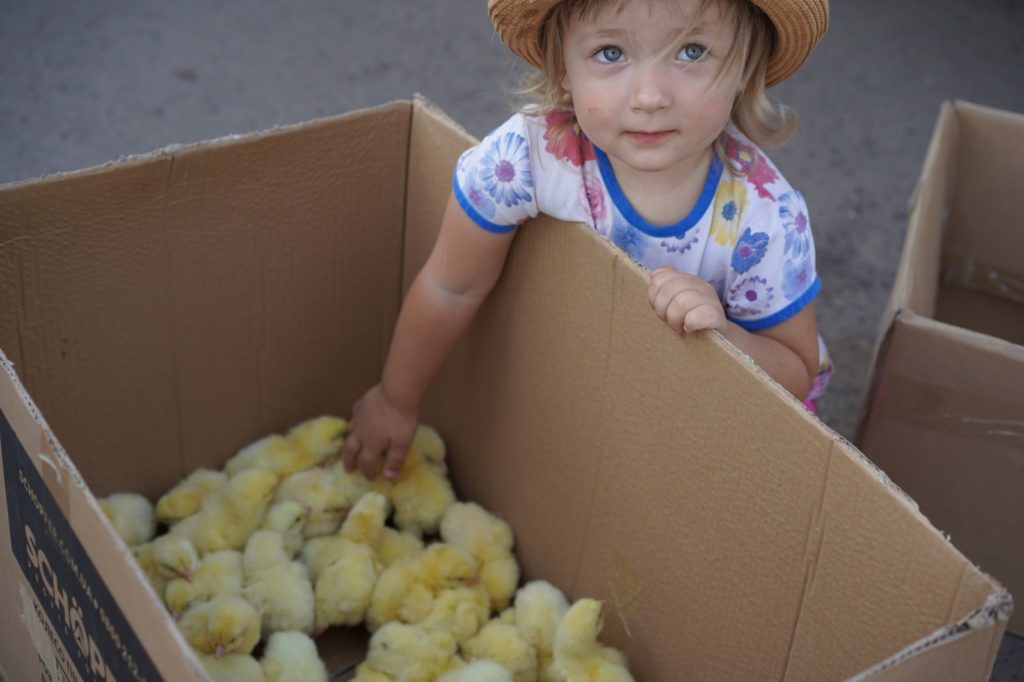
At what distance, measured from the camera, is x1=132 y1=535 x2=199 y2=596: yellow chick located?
1.28 meters

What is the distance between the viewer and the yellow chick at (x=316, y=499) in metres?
1.40

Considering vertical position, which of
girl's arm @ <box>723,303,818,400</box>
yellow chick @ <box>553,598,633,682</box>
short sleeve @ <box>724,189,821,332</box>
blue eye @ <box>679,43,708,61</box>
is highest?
blue eye @ <box>679,43,708,61</box>

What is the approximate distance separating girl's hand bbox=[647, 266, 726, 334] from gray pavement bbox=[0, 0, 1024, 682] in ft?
3.24

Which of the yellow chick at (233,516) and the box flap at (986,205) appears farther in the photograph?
the box flap at (986,205)

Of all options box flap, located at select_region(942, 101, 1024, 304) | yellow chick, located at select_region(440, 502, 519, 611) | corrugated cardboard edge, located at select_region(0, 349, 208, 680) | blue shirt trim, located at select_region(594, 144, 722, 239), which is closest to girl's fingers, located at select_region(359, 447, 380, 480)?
yellow chick, located at select_region(440, 502, 519, 611)

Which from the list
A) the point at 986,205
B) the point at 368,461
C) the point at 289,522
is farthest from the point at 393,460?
the point at 986,205

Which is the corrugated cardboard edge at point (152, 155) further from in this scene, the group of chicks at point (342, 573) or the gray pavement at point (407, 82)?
the gray pavement at point (407, 82)

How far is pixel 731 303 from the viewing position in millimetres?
1247

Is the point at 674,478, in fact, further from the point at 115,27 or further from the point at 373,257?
the point at 115,27

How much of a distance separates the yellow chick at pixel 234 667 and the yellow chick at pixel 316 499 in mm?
246

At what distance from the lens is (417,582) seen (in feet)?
4.36

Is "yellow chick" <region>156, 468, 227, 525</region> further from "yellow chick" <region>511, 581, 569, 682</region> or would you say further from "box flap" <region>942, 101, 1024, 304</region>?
"box flap" <region>942, 101, 1024, 304</region>

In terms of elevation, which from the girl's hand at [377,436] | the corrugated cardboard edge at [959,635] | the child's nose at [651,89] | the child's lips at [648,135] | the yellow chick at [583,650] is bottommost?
the yellow chick at [583,650]

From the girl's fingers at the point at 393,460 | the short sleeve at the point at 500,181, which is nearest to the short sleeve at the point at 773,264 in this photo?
the short sleeve at the point at 500,181
